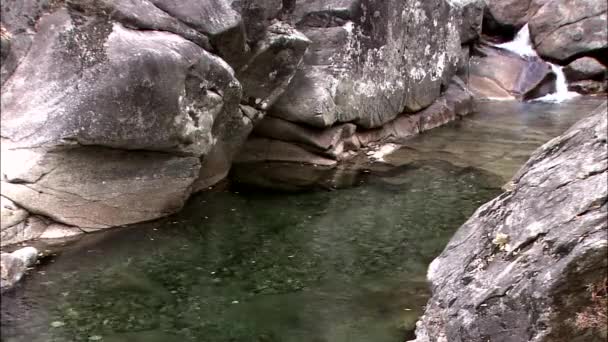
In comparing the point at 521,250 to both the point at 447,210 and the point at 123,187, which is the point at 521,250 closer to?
the point at 447,210

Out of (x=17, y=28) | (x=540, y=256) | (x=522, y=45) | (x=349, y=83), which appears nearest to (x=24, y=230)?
(x=17, y=28)

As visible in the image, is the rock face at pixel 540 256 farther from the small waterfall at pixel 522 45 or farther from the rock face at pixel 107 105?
the small waterfall at pixel 522 45

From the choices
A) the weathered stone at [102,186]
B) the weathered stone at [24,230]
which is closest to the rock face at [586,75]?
the weathered stone at [102,186]

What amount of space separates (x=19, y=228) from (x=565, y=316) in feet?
25.6

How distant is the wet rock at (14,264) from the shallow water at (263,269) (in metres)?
0.15

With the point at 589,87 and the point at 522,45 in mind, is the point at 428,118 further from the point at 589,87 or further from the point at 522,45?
the point at 522,45

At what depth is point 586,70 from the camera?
23.5 meters

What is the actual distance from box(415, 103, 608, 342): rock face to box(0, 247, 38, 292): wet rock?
205 inches

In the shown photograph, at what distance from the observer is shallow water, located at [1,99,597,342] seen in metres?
7.19

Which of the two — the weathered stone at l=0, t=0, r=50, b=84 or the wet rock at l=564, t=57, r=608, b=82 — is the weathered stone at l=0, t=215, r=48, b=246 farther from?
the wet rock at l=564, t=57, r=608, b=82

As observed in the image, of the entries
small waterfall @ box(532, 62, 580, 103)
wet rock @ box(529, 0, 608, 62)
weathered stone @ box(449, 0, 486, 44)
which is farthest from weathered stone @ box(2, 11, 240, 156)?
wet rock @ box(529, 0, 608, 62)

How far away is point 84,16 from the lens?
933 cm

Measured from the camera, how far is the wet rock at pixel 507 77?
22.8m

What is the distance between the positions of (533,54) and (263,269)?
2017 centimetres
